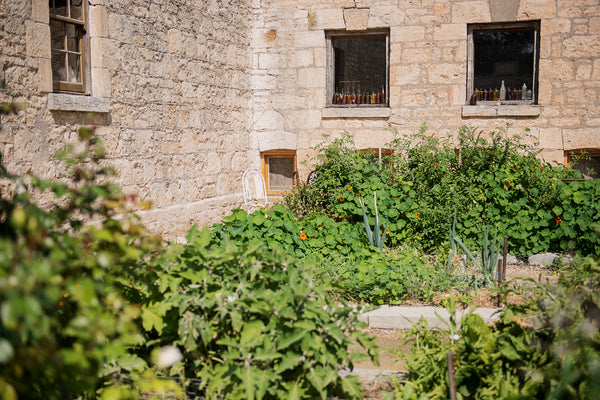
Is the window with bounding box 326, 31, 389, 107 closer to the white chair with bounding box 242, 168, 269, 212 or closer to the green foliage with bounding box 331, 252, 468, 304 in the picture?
the white chair with bounding box 242, 168, 269, 212

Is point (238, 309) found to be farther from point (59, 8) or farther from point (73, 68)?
point (59, 8)

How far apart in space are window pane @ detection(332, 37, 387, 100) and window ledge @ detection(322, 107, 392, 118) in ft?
1.25

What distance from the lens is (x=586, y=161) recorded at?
24.0 ft

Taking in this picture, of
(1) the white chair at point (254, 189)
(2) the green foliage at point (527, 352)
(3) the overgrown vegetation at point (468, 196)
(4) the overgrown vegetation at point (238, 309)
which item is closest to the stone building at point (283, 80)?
(1) the white chair at point (254, 189)

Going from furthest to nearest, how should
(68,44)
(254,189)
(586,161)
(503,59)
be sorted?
1. (254,189)
2. (503,59)
3. (586,161)
4. (68,44)

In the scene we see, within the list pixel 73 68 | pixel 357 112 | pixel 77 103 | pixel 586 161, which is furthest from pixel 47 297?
pixel 586 161

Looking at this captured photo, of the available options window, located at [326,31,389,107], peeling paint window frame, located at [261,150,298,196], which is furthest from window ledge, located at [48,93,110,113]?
window, located at [326,31,389,107]

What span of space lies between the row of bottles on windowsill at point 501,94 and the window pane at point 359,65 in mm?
1265

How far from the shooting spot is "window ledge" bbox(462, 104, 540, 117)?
7.23 metres

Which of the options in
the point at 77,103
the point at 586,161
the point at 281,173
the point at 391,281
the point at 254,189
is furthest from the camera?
the point at 281,173

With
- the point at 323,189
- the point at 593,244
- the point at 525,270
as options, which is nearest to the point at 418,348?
the point at 525,270

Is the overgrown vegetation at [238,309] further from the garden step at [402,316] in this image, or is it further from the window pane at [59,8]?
the window pane at [59,8]

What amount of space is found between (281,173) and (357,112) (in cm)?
143

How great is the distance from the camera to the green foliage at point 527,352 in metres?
2.30
